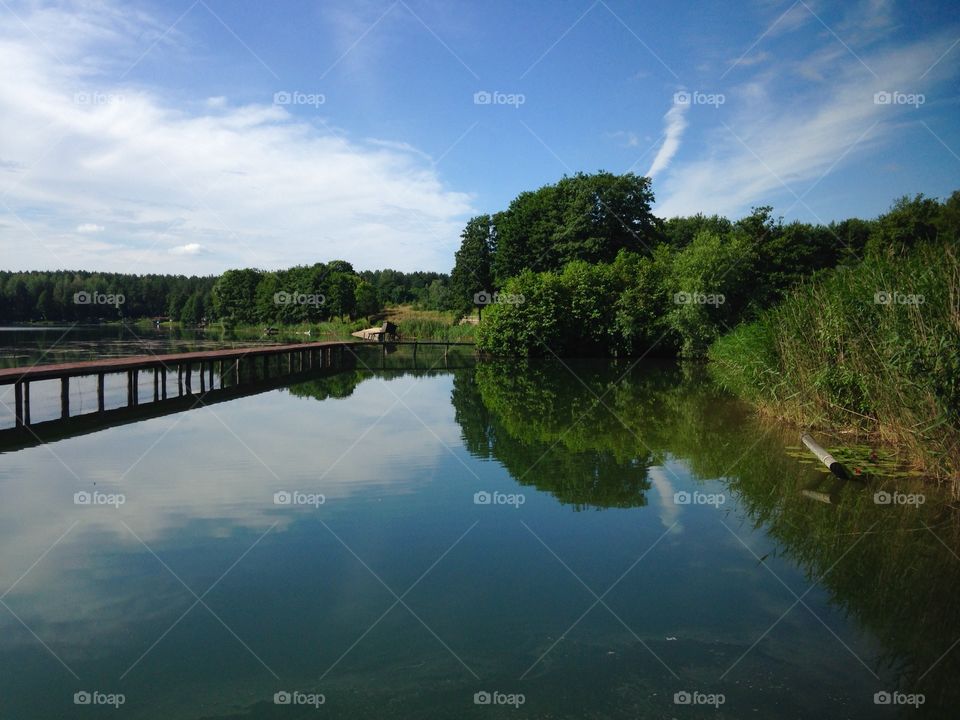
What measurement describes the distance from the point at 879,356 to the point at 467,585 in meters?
7.79

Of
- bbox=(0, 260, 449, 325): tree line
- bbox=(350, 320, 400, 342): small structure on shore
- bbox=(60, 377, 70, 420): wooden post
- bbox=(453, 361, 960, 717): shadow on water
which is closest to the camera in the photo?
Answer: bbox=(453, 361, 960, 717): shadow on water

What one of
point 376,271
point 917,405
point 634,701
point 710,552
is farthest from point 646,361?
point 376,271

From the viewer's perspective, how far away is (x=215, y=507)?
8.35 m

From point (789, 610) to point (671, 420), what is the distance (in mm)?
10629

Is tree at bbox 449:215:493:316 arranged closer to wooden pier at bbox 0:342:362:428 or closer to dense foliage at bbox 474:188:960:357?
dense foliage at bbox 474:188:960:357

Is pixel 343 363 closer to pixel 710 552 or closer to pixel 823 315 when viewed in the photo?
pixel 823 315

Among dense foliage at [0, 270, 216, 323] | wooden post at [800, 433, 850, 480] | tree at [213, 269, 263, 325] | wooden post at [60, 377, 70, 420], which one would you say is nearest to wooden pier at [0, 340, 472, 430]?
wooden post at [60, 377, 70, 420]

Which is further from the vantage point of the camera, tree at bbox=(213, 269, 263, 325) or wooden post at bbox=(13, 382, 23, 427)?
tree at bbox=(213, 269, 263, 325)

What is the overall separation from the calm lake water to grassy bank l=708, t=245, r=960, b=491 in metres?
1.12

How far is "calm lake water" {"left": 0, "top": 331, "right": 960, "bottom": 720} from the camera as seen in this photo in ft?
14.4

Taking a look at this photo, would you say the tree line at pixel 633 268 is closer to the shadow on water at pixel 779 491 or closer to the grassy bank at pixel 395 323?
the grassy bank at pixel 395 323

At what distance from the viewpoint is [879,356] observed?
33.0 feet

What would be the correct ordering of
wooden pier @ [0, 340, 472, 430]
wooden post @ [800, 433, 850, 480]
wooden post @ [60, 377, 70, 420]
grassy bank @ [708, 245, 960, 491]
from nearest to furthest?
grassy bank @ [708, 245, 960, 491] < wooden post @ [800, 433, 850, 480] < wooden pier @ [0, 340, 472, 430] < wooden post @ [60, 377, 70, 420]

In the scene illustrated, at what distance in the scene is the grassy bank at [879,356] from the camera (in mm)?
8656
